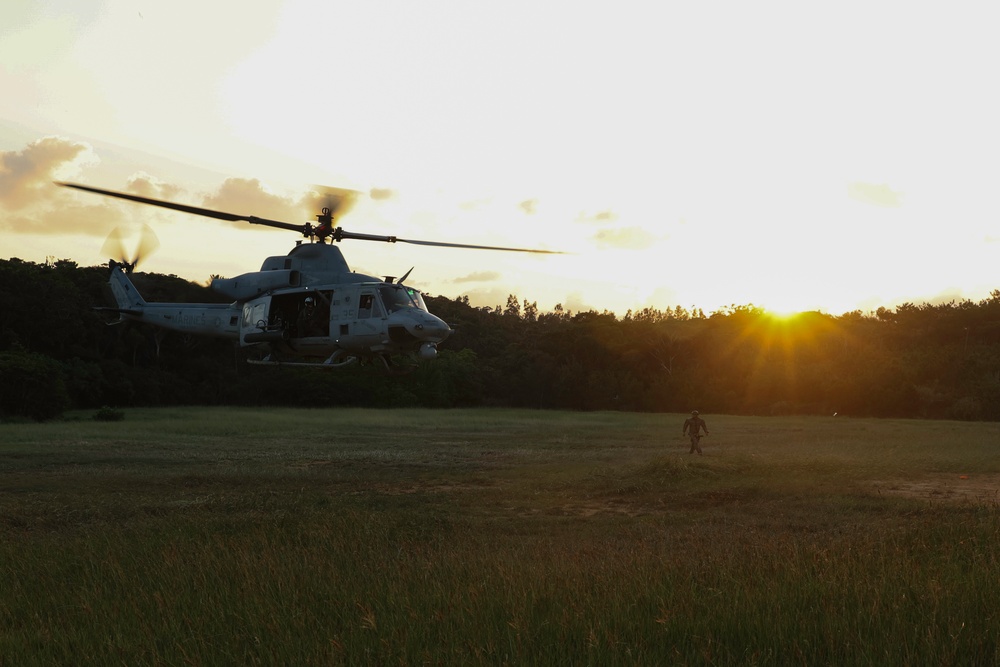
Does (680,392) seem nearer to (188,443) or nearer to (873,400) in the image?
(873,400)

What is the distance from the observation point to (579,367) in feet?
259

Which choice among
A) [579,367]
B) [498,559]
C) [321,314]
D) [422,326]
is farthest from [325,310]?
[579,367]

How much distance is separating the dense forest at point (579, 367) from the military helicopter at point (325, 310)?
31.4 metres

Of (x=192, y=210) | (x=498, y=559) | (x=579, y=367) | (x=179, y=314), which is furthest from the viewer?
(x=579, y=367)

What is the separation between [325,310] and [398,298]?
6.57ft

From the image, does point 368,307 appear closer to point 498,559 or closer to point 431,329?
point 431,329

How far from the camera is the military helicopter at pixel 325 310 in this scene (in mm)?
21219

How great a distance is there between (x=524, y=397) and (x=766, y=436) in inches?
1553

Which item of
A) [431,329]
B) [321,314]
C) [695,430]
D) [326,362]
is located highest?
[321,314]

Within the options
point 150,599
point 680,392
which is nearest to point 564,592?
point 150,599

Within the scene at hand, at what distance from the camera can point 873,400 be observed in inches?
2589

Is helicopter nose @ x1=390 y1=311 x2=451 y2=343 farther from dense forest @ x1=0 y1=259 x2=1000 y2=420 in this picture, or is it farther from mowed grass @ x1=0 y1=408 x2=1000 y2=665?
dense forest @ x1=0 y1=259 x2=1000 y2=420

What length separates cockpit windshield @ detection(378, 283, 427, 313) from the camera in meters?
21.5

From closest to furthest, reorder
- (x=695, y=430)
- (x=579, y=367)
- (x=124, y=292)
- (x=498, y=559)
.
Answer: (x=498, y=559)
(x=124, y=292)
(x=695, y=430)
(x=579, y=367)
